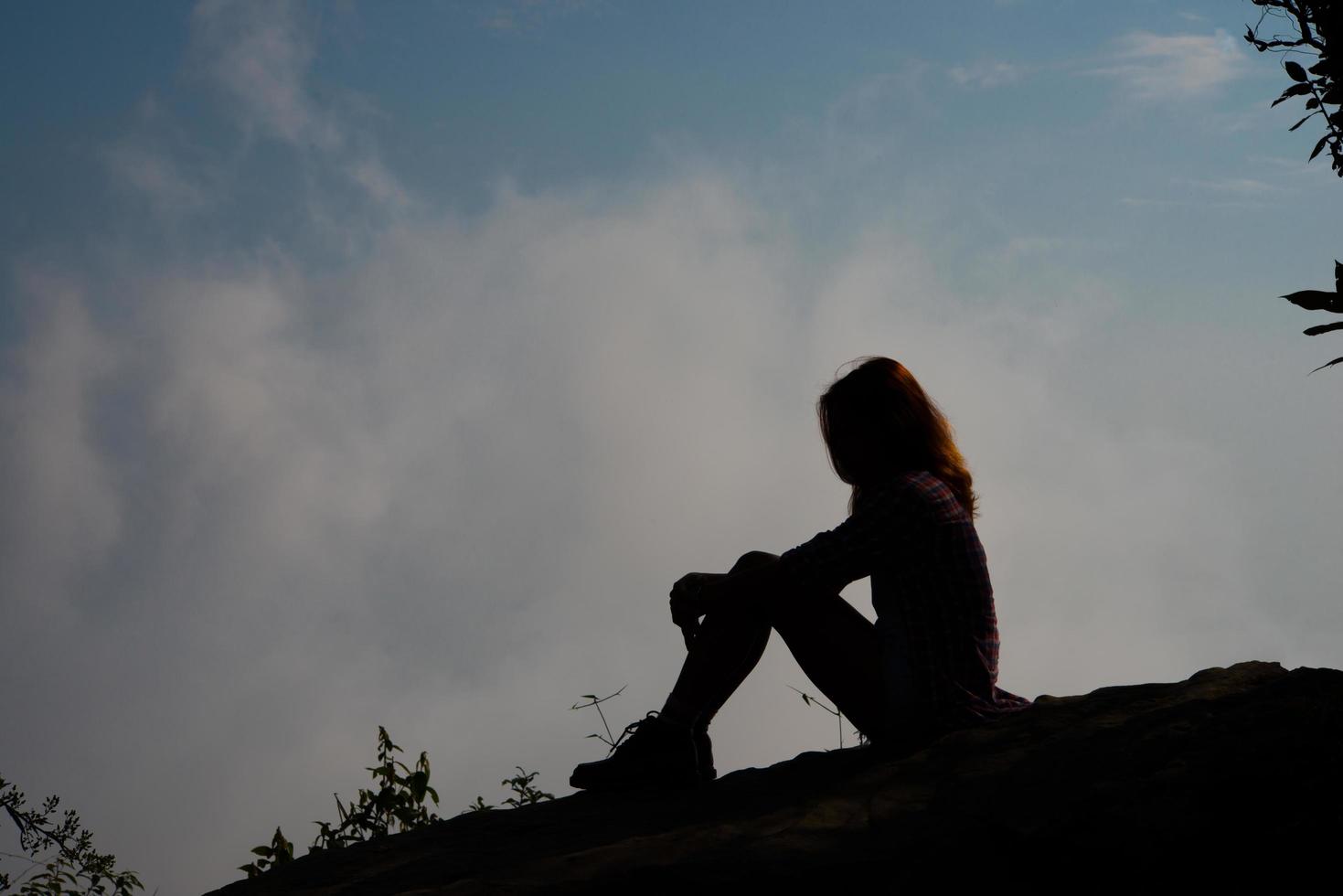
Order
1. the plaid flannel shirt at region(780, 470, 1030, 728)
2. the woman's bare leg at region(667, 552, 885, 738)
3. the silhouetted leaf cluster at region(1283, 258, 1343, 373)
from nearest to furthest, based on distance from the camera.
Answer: the silhouetted leaf cluster at region(1283, 258, 1343, 373) → the plaid flannel shirt at region(780, 470, 1030, 728) → the woman's bare leg at region(667, 552, 885, 738)

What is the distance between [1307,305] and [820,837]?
180 cm

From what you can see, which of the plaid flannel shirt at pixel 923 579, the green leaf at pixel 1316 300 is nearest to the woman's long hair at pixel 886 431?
the plaid flannel shirt at pixel 923 579

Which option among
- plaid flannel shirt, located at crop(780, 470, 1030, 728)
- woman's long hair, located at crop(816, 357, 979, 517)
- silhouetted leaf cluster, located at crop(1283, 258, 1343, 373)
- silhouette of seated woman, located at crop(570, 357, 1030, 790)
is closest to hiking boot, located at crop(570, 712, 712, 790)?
silhouette of seated woman, located at crop(570, 357, 1030, 790)

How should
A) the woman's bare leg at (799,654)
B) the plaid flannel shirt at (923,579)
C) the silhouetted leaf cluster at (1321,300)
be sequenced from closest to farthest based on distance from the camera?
the silhouetted leaf cluster at (1321,300)
the plaid flannel shirt at (923,579)
the woman's bare leg at (799,654)

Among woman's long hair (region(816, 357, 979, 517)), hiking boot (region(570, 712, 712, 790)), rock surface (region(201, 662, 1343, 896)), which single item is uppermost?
woman's long hair (region(816, 357, 979, 517))

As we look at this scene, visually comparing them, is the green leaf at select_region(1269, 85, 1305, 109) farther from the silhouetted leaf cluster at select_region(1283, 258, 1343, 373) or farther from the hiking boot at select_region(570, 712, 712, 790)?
the hiking boot at select_region(570, 712, 712, 790)

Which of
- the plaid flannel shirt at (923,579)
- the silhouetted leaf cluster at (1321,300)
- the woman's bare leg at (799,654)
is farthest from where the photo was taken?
the woman's bare leg at (799,654)

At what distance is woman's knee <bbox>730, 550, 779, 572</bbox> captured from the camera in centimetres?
408

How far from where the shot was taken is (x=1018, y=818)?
312cm

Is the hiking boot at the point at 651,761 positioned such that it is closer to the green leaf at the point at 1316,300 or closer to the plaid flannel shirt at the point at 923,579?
the plaid flannel shirt at the point at 923,579

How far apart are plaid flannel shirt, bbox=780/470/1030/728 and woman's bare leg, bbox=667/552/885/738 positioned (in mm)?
127

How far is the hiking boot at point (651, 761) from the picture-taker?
4.12 m

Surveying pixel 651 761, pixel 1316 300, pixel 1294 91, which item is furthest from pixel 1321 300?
pixel 651 761

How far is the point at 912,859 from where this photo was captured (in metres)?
3.08
